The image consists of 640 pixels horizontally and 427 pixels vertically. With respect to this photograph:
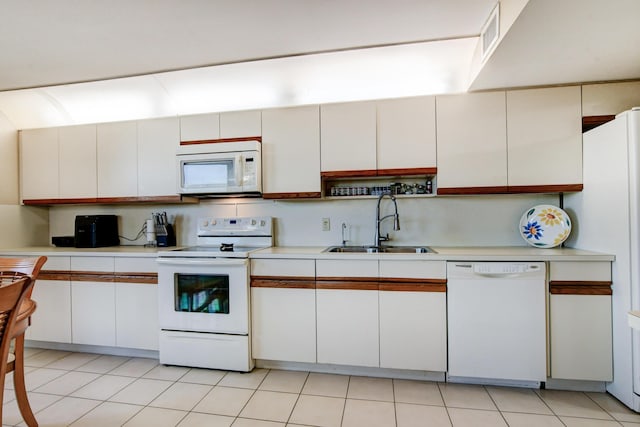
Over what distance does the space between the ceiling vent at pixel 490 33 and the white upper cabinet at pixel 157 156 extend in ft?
7.98

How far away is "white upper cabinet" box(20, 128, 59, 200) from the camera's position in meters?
2.98

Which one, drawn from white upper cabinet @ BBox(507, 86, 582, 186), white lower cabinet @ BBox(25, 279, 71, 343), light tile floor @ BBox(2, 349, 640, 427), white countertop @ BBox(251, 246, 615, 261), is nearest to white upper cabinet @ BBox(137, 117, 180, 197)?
white lower cabinet @ BBox(25, 279, 71, 343)

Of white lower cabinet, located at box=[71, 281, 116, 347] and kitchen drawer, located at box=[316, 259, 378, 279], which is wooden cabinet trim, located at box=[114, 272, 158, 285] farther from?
kitchen drawer, located at box=[316, 259, 378, 279]

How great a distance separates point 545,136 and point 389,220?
1279 millimetres

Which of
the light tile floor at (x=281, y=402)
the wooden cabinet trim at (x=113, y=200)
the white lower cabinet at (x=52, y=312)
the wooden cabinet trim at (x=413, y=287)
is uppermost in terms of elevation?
the wooden cabinet trim at (x=113, y=200)

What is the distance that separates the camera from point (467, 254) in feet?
6.82

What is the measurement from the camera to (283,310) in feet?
7.50

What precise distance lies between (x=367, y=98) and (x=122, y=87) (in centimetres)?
220

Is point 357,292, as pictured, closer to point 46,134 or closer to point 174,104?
point 174,104

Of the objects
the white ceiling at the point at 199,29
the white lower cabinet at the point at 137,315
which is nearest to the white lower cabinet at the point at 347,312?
the white lower cabinet at the point at 137,315

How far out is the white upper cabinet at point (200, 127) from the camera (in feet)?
8.79

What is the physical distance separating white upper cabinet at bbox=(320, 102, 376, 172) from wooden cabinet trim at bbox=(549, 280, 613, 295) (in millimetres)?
1438

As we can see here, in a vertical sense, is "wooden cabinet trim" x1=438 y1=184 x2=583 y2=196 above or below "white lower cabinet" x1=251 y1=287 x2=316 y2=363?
above

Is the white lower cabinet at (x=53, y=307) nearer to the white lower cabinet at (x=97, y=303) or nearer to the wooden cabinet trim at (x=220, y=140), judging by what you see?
the white lower cabinet at (x=97, y=303)
